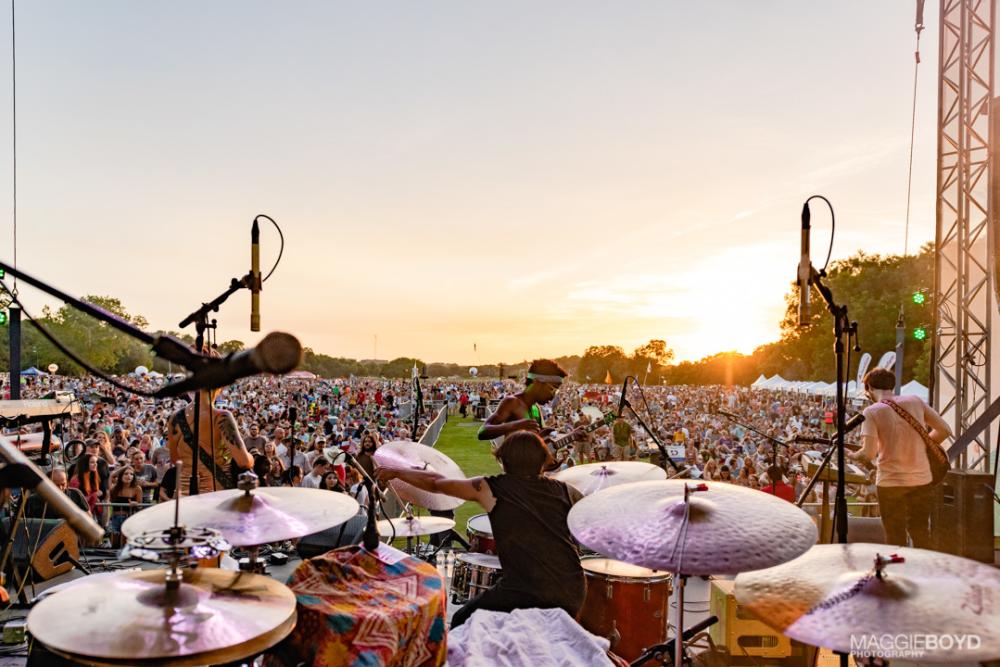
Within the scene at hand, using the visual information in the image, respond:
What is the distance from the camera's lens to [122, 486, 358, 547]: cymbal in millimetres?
2648

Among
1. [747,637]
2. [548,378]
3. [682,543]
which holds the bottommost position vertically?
[747,637]

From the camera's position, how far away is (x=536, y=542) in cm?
332

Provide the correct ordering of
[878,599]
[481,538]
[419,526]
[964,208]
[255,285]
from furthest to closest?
[964,208], [419,526], [481,538], [255,285], [878,599]

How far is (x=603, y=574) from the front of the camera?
152 inches

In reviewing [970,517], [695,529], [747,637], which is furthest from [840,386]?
[970,517]

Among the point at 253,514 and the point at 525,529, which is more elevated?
the point at 253,514

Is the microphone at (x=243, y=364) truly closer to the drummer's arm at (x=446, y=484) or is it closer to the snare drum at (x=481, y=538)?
the drummer's arm at (x=446, y=484)

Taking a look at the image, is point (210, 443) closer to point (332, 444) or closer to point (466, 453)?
point (332, 444)

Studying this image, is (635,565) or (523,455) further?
(523,455)

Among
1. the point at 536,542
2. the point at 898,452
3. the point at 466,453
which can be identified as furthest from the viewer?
the point at 466,453

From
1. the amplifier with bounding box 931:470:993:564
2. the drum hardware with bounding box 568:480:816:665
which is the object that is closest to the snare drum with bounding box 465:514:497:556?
the drum hardware with bounding box 568:480:816:665

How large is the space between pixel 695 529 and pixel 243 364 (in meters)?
1.75

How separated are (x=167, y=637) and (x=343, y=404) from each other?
31236mm

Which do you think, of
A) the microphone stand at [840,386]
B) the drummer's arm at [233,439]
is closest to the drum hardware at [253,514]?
the drummer's arm at [233,439]
